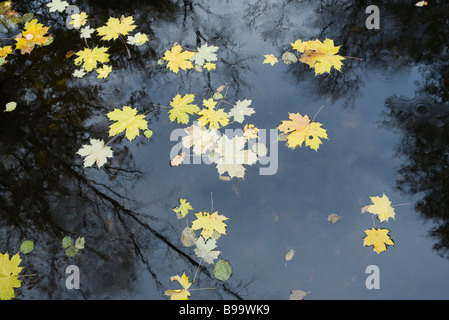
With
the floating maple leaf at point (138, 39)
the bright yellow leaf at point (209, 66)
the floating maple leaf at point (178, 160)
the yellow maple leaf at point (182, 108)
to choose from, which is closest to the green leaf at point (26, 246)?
the floating maple leaf at point (178, 160)

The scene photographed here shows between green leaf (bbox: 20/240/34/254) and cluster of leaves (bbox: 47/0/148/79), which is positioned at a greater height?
cluster of leaves (bbox: 47/0/148/79)

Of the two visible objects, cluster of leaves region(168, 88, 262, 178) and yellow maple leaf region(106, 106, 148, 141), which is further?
yellow maple leaf region(106, 106, 148, 141)

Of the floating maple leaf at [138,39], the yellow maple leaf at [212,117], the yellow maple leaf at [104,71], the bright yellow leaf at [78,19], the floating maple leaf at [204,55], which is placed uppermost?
the bright yellow leaf at [78,19]

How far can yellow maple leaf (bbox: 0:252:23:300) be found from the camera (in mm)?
2473

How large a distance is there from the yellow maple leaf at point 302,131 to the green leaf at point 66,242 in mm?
2191

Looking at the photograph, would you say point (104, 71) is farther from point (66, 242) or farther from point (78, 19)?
point (66, 242)

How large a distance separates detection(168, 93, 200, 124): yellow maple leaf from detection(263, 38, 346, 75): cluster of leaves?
111cm

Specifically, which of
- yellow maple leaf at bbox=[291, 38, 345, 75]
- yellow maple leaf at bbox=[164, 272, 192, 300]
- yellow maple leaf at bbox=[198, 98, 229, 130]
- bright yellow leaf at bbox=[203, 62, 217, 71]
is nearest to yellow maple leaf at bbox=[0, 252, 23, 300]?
yellow maple leaf at bbox=[164, 272, 192, 300]

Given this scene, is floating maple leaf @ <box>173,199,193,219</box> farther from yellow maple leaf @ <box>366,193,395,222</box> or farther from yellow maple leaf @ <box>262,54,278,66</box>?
yellow maple leaf @ <box>262,54,278,66</box>

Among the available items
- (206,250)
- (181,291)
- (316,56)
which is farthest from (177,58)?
(181,291)

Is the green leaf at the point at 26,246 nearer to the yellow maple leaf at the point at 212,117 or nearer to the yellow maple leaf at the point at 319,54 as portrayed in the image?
the yellow maple leaf at the point at 212,117

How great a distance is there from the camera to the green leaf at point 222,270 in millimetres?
2461
